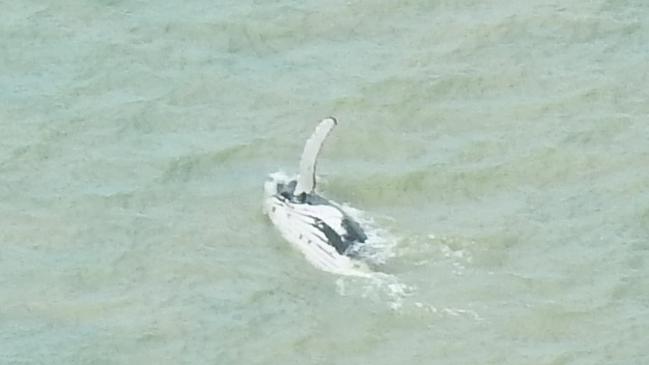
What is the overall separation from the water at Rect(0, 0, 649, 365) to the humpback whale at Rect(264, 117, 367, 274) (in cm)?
19

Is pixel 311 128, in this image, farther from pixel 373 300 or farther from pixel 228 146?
pixel 373 300

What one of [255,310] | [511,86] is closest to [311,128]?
[511,86]

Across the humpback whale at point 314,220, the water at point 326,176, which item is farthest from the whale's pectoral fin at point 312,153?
the water at point 326,176

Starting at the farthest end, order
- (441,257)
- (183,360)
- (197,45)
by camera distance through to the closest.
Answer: (197,45), (441,257), (183,360)

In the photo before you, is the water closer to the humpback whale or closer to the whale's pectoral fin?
the humpback whale

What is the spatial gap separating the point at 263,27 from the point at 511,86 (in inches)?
145

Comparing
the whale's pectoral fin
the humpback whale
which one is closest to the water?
the humpback whale

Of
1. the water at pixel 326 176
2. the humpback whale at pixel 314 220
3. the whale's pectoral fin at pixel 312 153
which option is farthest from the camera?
the whale's pectoral fin at pixel 312 153

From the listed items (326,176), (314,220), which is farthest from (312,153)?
(326,176)

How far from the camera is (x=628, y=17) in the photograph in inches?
1085

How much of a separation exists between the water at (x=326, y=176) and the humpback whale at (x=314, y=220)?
194 mm

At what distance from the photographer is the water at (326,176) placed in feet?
68.6

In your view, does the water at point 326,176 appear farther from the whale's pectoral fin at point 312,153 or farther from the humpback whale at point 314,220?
the whale's pectoral fin at point 312,153

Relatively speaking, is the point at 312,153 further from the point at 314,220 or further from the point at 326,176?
the point at 326,176
